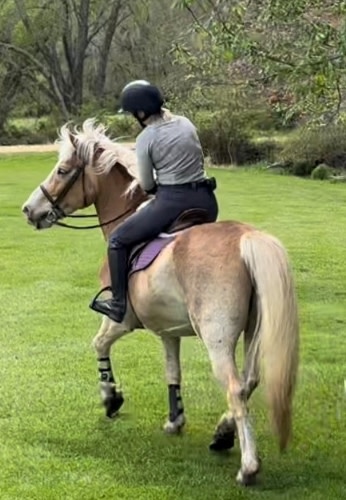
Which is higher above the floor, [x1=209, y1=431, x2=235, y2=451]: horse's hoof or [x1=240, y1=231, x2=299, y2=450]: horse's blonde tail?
[x1=240, y1=231, x2=299, y2=450]: horse's blonde tail

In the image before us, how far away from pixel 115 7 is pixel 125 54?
106 inches

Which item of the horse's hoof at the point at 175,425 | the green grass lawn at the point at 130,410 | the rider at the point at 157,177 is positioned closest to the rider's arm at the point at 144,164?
the rider at the point at 157,177

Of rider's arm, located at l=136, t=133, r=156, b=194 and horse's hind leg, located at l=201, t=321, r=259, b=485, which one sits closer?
horse's hind leg, located at l=201, t=321, r=259, b=485

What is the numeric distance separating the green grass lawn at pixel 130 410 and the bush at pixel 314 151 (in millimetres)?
16852

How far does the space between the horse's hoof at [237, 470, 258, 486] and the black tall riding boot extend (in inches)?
52.8

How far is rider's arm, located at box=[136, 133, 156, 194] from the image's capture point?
20.2 ft

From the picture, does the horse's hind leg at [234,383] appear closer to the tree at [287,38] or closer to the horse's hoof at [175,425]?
the horse's hoof at [175,425]

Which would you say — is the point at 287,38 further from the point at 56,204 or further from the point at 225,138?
the point at 225,138

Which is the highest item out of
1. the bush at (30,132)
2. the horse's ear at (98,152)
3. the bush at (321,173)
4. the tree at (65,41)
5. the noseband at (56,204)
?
the horse's ear at (98,152)

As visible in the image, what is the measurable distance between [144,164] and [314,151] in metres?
26.4

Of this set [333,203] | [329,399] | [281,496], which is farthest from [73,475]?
[333,203]

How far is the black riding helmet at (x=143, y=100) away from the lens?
625 cm

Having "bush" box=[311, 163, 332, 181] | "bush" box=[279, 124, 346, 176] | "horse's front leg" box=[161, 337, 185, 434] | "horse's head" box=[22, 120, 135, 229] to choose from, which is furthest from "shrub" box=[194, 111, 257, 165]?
"horse's front leg" box=[161, 337, 185, 434]

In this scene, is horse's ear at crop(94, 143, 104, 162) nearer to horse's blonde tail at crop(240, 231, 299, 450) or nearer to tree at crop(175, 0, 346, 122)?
tree at crop(175, 0, 346, 122)
